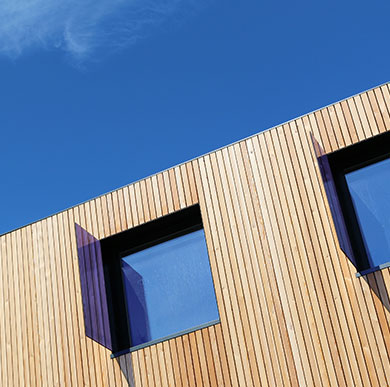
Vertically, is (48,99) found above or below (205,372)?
above

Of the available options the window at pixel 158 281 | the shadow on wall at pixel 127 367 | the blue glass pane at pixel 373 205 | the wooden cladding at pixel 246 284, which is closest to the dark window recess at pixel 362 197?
the blue glass pane at pixel 373 205

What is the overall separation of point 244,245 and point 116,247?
2.02 meters

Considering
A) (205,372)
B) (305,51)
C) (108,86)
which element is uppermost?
(108,86)

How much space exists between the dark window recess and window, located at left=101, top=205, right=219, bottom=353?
188 centimetres

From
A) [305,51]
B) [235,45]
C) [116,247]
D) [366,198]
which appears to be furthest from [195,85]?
[366,198]

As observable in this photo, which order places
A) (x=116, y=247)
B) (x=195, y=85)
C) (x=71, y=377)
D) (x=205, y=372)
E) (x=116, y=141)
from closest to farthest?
(x=205, y=372) → (x=71, y=377) → (x=116, y=247) → (x=195, y=85) → (x=116, y=141)

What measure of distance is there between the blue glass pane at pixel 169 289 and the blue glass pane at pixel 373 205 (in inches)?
80.2

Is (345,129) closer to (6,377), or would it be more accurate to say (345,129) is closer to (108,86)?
(6,377)

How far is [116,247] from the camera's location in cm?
923

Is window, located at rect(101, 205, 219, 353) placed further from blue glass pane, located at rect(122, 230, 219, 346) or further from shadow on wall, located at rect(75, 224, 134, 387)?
shadow on wall, located at rect(75, 224, 134, 387)

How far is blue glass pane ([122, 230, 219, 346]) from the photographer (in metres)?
8.34

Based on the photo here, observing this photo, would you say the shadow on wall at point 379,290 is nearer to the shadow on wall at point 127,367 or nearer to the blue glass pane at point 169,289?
the blue glass pane at point 169,289

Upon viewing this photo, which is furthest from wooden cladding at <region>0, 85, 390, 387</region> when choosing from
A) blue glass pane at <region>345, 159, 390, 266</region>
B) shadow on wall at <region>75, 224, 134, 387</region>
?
blue glass pane at <region>345, 159, 390, 266</region>

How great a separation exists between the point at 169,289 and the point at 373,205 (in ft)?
9.17
